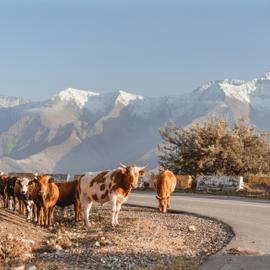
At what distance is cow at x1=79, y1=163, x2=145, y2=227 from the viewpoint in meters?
19.0

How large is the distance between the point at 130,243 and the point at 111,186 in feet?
14.4

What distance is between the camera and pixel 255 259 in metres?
12.6

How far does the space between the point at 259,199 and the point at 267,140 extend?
17.2 meters

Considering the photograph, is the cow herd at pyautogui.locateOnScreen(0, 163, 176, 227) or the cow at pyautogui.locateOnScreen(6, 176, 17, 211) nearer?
the cow herd at pyautogui.locateOnScreen(0, 163, 176, 227)

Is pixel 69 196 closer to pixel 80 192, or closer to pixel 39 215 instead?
pixel 80 192

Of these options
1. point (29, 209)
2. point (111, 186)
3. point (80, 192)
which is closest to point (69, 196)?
point (80, 192)

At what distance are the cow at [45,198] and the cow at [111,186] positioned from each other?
3.15ft

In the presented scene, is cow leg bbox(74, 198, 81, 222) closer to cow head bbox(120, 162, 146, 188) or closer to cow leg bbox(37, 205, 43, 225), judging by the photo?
cow leg bbox(37, 205, 43, 225)

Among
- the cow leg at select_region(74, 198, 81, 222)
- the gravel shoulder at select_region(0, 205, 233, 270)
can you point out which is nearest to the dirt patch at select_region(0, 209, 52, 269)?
the gravel shoulder at select_region(0, 205, 233, 270)

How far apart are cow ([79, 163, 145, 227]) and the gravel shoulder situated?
0.64m

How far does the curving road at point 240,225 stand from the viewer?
12.4 meters

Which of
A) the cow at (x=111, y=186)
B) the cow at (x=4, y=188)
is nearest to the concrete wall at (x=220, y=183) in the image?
the cow at (x=4, y=188)

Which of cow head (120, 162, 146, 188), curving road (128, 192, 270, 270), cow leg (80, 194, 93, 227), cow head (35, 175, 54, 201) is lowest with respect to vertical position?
curving road (128, 192, 270, 270)

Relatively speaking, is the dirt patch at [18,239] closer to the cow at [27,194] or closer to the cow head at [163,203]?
the cow at [27,194]
